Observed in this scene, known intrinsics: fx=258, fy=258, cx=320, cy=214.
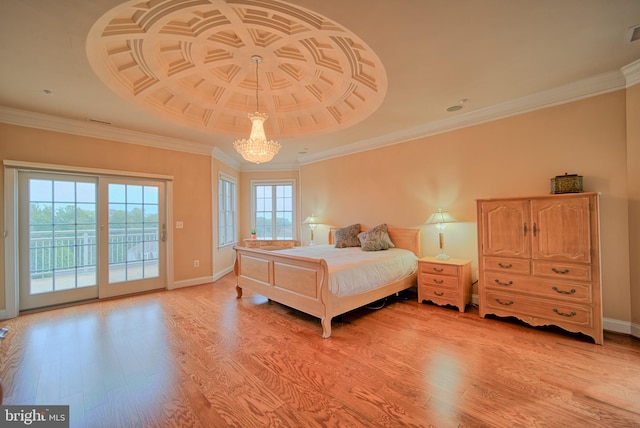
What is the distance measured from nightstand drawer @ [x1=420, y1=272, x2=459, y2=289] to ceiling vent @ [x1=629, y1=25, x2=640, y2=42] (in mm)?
2744

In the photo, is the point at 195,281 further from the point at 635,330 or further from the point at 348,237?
the point at 635,330

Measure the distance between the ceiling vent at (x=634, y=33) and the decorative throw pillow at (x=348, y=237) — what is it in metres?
3.73

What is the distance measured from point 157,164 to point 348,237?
11.9ft

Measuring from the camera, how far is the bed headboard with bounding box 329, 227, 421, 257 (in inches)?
165

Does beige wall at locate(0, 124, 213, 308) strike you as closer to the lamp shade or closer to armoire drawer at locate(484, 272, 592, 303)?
the lamp shade

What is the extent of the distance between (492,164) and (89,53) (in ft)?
15.2

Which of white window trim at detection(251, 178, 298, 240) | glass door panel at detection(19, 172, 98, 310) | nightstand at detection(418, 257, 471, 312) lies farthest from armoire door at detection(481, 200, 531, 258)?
glass door panel at detection(19, 172, 98, 310)

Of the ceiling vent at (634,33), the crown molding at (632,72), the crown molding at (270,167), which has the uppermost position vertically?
the ceiling vent at (634,33)

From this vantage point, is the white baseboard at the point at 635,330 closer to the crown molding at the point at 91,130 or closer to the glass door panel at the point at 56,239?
the crown molding at the point at 91,130

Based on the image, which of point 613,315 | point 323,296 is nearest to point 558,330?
point 613,315

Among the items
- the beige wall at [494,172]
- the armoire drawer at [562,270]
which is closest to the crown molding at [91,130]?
the beige wall at [494,172]

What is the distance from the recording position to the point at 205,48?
276 cm

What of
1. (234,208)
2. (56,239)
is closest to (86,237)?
(56,239)

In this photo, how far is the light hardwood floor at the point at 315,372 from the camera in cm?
166
